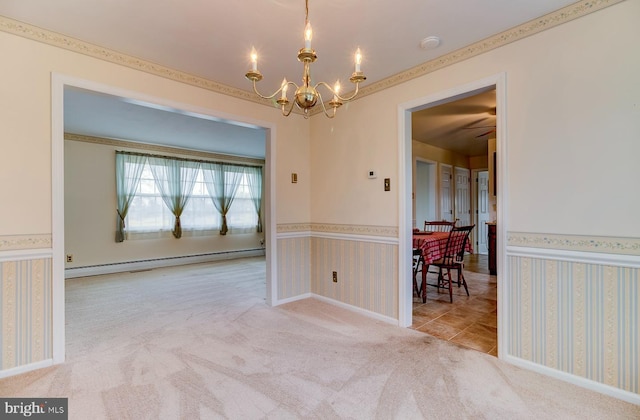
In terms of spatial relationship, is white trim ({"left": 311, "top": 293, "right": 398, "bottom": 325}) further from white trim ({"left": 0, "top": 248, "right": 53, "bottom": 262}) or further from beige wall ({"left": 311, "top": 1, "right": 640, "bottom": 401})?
white trim ({"left": 0, "top": 248, "right": 53, "bottom": 262})

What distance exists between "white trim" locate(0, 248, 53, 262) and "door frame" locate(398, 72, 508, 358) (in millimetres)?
2941

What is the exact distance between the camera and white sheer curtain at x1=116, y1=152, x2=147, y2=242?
5.72m

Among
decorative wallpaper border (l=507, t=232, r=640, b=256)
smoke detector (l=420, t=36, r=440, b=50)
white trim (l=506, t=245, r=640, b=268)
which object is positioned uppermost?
smoke detector (l=420, t=36, r=440, b=50)

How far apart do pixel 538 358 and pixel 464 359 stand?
0.49m

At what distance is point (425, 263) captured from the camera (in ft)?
11.7

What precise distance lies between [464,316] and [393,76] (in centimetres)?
263

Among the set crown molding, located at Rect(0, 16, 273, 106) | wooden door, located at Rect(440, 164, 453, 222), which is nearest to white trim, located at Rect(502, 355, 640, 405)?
crown molding, located at Rect(0, 16, 273, 106)

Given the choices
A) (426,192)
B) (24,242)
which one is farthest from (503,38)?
(426,192)

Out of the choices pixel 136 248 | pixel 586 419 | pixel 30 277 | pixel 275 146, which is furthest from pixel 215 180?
pixel 586 419

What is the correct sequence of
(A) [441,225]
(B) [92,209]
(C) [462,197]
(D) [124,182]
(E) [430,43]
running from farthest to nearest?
1. (C) [462,197]
2. (D) [124,182]
3. (B) [92,209]
4. (A) [441,225]
5. (E) [430,43]

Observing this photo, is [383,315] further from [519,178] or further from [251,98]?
[251,98]

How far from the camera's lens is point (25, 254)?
221 cm

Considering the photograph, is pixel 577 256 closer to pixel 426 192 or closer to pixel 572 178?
pixel 572 178

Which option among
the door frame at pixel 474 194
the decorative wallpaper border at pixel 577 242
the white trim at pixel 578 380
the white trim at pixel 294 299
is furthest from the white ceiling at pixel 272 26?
the door frame at pixel 474 194
